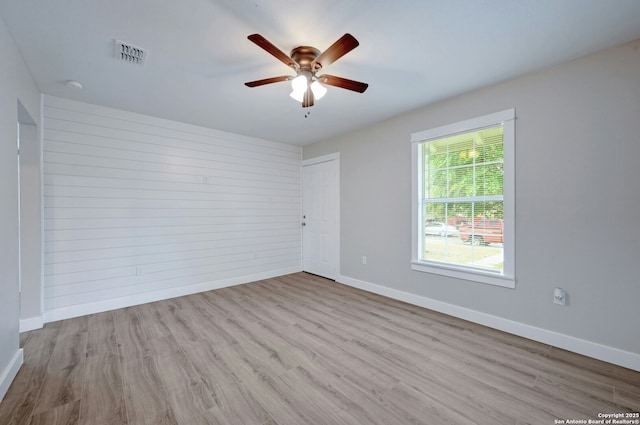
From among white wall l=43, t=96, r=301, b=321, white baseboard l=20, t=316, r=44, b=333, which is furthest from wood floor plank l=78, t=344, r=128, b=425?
white wall l=43, t=96, r=301, b=321

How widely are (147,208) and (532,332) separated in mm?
4839

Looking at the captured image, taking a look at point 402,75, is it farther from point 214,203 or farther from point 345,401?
point 214,203

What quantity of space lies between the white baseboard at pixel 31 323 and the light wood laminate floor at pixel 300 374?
0.31 feet

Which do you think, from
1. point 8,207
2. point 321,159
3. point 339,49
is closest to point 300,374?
point 339,49

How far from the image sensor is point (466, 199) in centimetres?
307

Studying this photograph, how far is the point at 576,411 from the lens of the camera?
165cm

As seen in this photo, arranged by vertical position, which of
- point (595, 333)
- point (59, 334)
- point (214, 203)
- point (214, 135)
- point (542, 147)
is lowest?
point (59, 334)

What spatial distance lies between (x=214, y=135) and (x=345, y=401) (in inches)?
160

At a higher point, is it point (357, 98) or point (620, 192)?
point (357, 98)

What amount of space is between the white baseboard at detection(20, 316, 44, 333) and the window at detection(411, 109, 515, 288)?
4.43 metres

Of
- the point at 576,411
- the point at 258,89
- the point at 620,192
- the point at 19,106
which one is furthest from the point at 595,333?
the point at 19,106

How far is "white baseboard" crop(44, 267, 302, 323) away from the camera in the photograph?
3075mm

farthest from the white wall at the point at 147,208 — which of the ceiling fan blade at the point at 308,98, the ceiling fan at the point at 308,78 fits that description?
the ceiling fan blade at the point at 308,98

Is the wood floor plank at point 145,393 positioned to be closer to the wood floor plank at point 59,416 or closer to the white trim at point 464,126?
the wood floor plank at point 59,416
